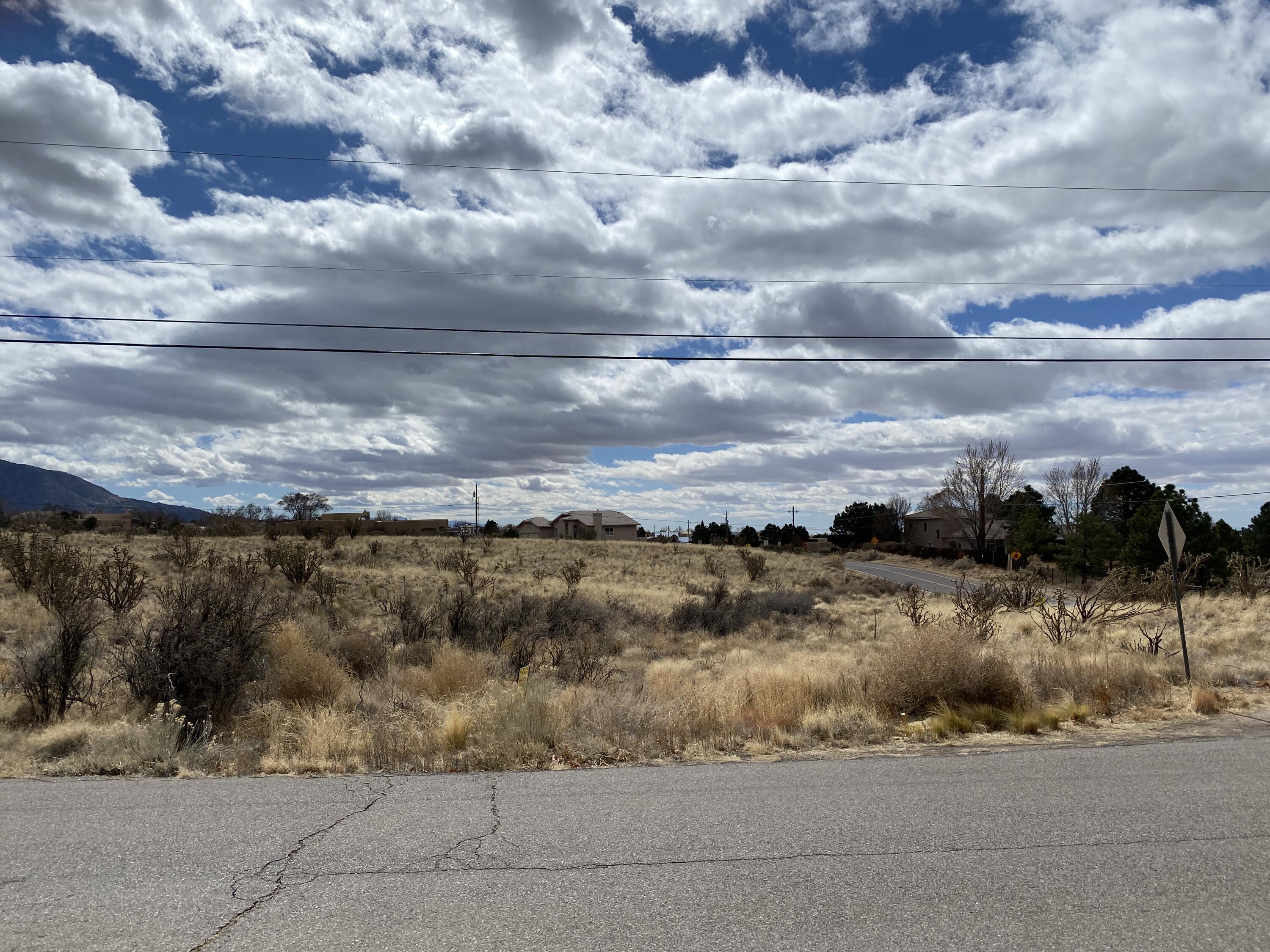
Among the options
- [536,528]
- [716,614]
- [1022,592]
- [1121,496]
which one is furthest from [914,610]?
[536,528]

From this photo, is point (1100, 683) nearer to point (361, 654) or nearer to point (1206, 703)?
point (1206, 703)

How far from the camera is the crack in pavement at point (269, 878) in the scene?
4.29m

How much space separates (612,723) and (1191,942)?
626cm

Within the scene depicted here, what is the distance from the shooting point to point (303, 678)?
40.6 feet

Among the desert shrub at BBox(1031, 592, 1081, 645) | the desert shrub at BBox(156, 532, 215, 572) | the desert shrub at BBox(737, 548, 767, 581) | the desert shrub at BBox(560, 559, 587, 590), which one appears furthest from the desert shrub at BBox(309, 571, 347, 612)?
the desert shrub at BBox(737, 548, 767, 581)

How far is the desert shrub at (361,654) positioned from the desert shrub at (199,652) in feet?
6.09

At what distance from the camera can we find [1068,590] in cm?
4062

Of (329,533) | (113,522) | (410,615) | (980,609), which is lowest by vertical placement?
(980,609)

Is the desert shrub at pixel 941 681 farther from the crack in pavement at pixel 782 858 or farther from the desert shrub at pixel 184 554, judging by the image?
the desert shrub at pixel 184 554

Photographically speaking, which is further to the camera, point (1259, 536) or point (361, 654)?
point (1259, 536)

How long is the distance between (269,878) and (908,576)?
65.5 m

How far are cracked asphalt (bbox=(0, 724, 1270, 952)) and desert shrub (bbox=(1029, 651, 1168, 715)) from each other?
4.08 m

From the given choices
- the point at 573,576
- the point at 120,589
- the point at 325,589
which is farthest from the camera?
the point at 573,576

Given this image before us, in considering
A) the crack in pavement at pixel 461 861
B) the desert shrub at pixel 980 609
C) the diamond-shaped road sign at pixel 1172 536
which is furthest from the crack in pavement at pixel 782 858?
the desert shrub at pixel 980 609
